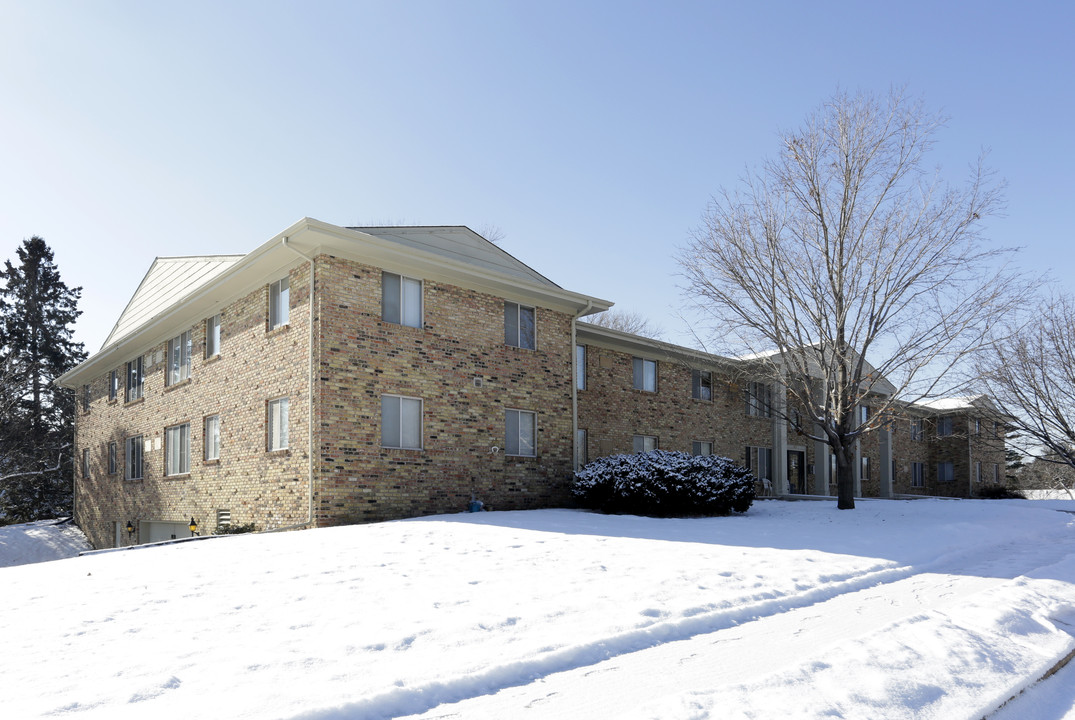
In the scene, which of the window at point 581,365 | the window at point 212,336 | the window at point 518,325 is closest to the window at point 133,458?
the window at point 212,336

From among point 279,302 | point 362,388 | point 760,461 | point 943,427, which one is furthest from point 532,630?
point 943,427

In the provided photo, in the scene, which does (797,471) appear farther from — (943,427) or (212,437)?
(212,437)

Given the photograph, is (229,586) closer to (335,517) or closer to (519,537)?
(519,537)

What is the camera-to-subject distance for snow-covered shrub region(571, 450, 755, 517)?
15.8 m

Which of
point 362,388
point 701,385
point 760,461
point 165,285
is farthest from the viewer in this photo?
point 760,461

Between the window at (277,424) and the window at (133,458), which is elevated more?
the window at (277,424)

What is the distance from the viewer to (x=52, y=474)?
35.9 meters

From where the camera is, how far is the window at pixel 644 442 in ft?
71.3

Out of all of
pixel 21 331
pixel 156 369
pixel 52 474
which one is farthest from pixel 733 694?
pixel 21 331

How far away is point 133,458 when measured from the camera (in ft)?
69.7

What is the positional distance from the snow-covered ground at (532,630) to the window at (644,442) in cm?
1038

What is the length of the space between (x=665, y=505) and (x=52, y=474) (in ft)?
107

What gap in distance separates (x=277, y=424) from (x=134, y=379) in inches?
380

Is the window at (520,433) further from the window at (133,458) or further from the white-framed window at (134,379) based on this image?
the white-framed window at (134,379)
